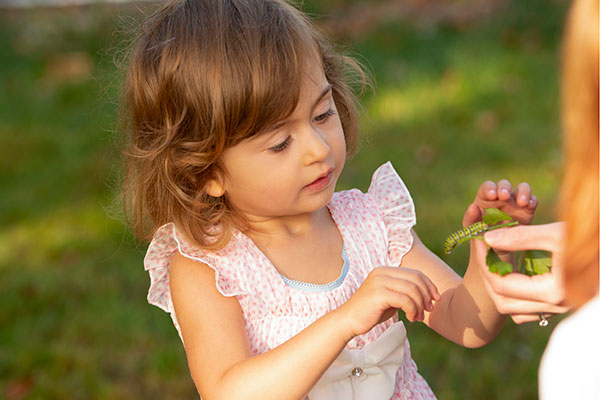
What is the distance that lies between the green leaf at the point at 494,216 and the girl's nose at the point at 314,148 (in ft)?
1.19

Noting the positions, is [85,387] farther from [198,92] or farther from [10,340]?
[198,92]

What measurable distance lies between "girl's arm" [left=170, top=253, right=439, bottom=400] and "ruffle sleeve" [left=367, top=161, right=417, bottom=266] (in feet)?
1.29

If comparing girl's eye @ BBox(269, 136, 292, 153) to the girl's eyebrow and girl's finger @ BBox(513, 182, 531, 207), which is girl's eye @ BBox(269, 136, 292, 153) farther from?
girl's finger @ BBox(513, 182, 531, 207)

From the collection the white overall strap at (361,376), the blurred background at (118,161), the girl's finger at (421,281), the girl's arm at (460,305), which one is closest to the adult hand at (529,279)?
the girl's finger at (421,281)

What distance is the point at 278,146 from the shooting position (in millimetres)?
1772

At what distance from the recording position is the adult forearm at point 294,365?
5.22 ft

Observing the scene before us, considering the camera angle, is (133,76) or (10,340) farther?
(10,340)

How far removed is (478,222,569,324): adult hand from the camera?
4.83 feet

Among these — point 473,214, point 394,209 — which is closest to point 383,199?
point 394,209

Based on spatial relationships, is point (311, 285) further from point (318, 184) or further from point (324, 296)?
point (318, 184)

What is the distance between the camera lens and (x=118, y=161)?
2451 millimetres

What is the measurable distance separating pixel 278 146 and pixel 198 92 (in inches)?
8.2

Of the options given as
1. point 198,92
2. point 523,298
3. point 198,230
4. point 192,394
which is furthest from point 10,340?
point 523,298

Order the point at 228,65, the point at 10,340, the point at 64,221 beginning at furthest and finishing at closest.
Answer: the point at 64,221
the point at 10,340
the point at 228,65
